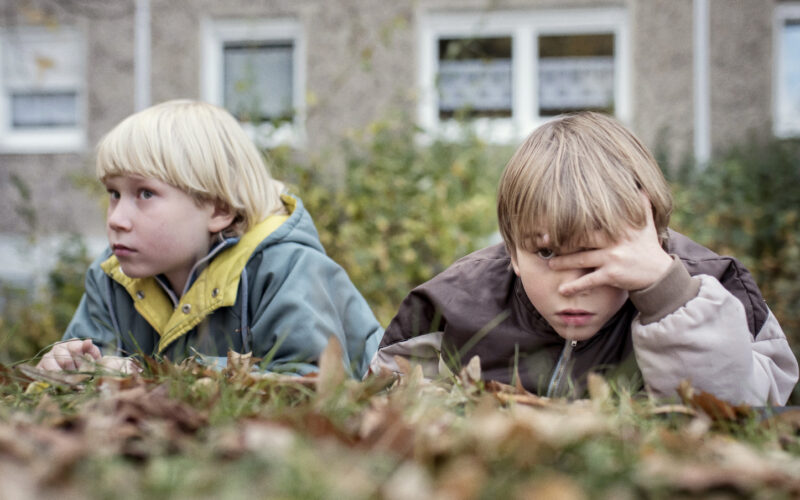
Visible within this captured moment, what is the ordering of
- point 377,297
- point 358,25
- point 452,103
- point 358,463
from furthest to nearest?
point 452,103
point 358,25
point 377,297
point 358,463

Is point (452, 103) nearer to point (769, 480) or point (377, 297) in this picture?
point (377, 297)

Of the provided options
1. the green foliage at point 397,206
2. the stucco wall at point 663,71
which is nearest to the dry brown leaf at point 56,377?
the green foliage at point 397,206

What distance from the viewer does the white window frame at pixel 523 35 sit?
810 centimetres

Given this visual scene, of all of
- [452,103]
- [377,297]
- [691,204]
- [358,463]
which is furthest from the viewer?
[452,103]

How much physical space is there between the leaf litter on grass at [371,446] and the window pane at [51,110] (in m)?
8.87

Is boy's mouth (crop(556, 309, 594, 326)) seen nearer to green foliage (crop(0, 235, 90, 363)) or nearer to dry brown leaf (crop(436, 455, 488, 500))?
dry brown leaf (crop(436, 455, 488, 500))

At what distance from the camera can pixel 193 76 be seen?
8.54 m

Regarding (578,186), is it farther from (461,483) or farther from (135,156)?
(135,156)

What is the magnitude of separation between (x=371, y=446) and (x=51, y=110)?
9609mm

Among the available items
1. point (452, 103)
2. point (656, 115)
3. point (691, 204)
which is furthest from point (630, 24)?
point (691, 204)

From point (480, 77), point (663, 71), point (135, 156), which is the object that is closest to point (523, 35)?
point (480, 77)

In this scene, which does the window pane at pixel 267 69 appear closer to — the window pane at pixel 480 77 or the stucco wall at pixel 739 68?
the window pane at pixel 480 77

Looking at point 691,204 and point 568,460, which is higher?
point 691,204

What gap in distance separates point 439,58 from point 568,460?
799 centimetres
